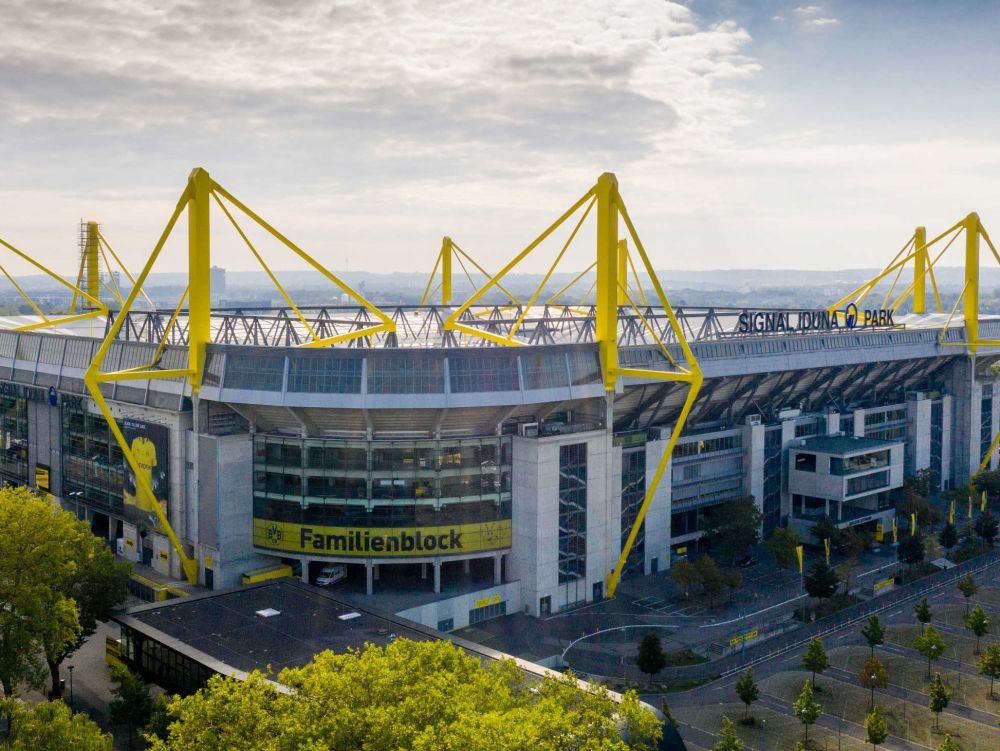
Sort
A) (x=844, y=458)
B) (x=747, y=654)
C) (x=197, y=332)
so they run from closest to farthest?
(x=747, y=654) < (x=197, y=332) < (x=844, y=458)

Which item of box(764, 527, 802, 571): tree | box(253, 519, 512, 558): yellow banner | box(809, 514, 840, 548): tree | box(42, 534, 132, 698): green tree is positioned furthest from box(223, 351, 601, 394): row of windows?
box(809, 514, 840, 548): tree

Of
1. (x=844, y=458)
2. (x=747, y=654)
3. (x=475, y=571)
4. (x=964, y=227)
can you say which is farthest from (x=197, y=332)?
(x=964, y=227)

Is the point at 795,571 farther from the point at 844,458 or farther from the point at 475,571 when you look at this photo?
the point at 475,571

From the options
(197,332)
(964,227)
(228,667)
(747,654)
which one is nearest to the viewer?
(228,667)

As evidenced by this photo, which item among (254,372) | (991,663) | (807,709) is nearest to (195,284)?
(254,372)

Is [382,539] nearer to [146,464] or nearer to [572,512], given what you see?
[572,512]

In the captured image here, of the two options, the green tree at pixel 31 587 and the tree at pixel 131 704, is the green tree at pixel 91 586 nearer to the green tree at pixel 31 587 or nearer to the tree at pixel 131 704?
the green tree at pixel 31 587
